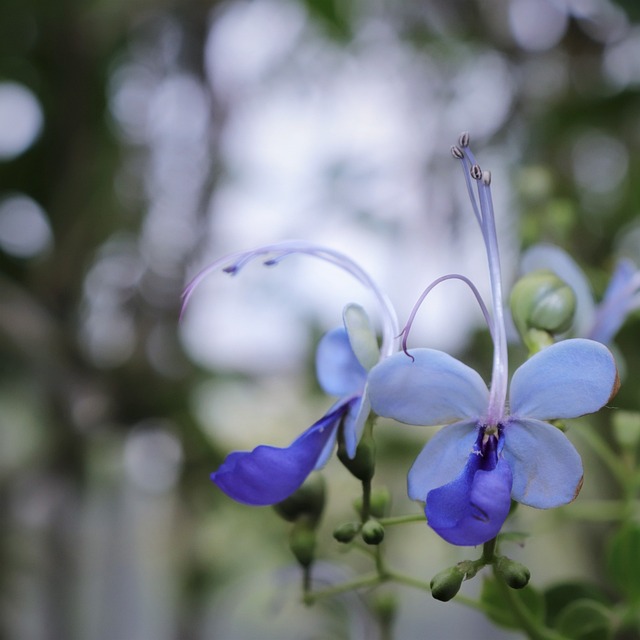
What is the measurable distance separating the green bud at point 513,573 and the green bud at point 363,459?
0.16ft

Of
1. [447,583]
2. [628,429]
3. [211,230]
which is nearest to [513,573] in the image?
[447,583]

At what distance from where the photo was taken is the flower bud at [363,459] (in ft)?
0.90

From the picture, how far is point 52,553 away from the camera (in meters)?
0.91

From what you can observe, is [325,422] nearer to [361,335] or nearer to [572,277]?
[361,335]

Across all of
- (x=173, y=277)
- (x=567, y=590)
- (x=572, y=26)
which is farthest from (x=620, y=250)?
(x=173, y=277)

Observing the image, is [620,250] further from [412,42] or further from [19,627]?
[19,627]

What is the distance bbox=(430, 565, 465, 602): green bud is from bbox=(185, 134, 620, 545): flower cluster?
0.02 metres

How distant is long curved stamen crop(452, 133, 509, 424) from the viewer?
262 mm

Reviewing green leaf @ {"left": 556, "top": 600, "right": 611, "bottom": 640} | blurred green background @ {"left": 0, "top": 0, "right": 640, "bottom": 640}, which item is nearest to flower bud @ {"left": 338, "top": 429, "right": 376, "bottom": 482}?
green leaf @ {"left": 556, "top": 600, "right": 611, "bottom": 640}

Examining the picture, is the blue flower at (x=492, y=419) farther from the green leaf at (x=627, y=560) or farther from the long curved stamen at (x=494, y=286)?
the green leaf at (x=627, y=560)

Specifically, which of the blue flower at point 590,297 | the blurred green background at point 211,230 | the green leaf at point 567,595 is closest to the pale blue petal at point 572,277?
A: the blue flower at point 590,297

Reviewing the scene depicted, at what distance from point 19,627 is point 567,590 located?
0.97 m

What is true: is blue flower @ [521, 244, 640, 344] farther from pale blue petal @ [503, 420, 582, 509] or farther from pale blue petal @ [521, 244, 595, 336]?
pale blue petal @ [503, 420, 582, 509]

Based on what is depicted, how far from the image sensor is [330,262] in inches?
13.5
